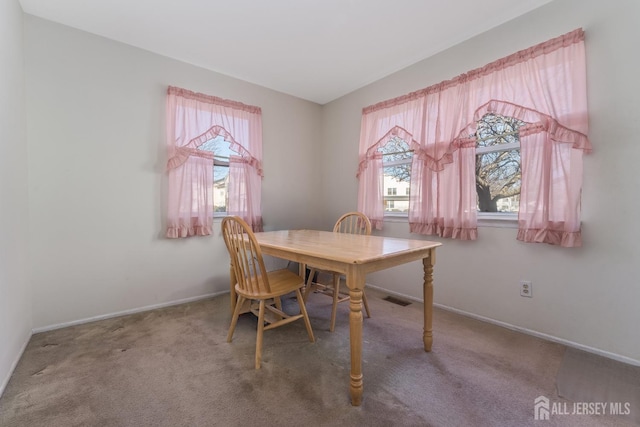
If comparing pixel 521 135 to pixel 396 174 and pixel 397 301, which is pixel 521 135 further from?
pixel 397 301

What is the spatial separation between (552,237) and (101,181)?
3.50m

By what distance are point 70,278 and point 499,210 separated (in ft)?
11.7

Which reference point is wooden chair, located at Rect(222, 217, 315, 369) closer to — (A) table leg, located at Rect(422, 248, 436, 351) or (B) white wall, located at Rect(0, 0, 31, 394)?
(A) table leg, located at Rect(422, 248, 436, 351)

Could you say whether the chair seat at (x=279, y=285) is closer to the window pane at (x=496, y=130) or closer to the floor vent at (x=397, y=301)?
the floor vent at (x=397, y=301)

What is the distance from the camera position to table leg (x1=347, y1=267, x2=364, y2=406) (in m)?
1.24

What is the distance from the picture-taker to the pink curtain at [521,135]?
67.6 inches

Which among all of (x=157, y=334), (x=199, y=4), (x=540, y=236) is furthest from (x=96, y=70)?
(x=540, y=236)

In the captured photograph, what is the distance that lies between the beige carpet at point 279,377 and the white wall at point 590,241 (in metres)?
0.23

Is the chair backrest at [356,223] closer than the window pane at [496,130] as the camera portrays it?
No

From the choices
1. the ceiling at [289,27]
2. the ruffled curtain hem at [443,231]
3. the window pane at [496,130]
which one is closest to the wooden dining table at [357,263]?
the ruffled curtain hem at [443,231]

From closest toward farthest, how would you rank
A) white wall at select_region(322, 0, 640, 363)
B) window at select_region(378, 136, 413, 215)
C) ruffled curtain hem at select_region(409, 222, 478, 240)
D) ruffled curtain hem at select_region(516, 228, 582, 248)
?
white wall at select_region(322, 0, 640, 363)
ruffled curtain hem at select_region(516, 228, 582, 248)
ruffled curtain hem at select_region(409, 222, 478, 240)
window at select_region(378, 136, 413, 215)

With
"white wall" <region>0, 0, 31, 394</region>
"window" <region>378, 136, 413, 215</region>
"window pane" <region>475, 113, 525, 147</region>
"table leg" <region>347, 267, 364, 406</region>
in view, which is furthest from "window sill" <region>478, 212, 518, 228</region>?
"white wall" <region>0, 0, 31, 394</region>

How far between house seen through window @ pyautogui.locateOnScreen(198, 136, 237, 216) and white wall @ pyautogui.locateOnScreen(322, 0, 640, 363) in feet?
7.73

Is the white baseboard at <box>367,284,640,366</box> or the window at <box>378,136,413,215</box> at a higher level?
the window at <box>378,136,413,215</box>
